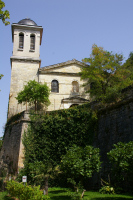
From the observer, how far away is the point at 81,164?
11578 millimetres

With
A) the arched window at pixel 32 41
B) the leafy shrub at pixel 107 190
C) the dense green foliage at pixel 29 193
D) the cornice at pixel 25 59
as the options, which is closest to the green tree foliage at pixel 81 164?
the leafy shrub at pixel 107 190

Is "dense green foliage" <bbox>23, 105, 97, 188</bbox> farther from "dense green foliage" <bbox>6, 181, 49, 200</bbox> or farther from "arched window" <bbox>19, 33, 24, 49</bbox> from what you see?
"arched window" <bbox>19, 33, 24, 49</bbox>

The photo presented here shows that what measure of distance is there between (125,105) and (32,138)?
781cm

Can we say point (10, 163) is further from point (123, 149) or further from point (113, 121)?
point (123, 149)

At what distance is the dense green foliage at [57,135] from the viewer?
16906mm

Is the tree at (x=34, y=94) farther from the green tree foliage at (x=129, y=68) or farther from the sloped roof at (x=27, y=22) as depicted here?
the sloped roof at (x=27, y=22)

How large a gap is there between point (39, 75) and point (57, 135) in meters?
12.0

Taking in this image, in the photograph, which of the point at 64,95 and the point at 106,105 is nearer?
the point at 106,105

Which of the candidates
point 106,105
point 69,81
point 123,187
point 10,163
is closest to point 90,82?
point 69,81

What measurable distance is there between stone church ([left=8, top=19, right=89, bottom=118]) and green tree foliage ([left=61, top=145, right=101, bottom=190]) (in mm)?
14788

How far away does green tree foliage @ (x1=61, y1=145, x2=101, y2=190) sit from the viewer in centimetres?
1155

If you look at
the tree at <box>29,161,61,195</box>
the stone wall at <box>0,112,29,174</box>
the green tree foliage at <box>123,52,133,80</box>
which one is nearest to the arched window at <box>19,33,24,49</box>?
the stone wall at <box>0,112,29,174</box>

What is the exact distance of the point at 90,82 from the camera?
26672 mm

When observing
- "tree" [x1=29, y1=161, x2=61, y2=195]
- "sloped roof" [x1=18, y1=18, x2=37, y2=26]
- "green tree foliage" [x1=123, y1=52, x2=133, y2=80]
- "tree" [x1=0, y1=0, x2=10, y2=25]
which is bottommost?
"tree" [x1=29, y1=161, x2=61, y2=195]
